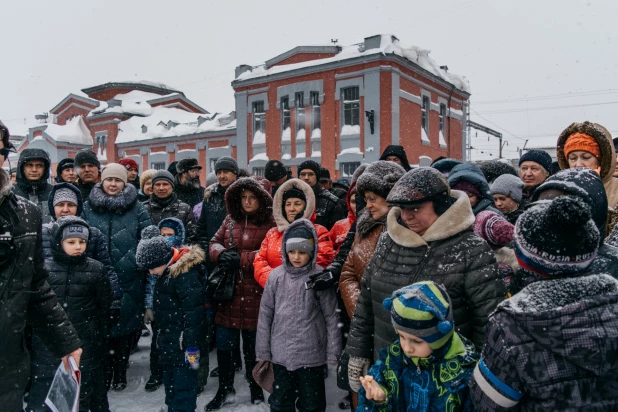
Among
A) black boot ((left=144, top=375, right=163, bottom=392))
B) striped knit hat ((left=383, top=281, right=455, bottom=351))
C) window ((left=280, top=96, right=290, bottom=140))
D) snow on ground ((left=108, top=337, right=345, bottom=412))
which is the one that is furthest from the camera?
window ((left=280, top=96, right=290, bottom=140))

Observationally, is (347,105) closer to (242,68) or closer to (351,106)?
(351,106)

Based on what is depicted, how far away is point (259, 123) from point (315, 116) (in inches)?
143

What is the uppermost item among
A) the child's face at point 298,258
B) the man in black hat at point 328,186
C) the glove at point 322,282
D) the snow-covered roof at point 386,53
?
the snow-covered roof at point 386,53

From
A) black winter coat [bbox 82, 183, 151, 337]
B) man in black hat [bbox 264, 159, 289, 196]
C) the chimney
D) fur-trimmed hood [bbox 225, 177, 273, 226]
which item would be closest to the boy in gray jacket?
fur-trimmed hood [bbox 225, 177, 273, 226]

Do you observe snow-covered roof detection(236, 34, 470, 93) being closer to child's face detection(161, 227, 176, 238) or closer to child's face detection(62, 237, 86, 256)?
child's face detection(161, 227, 176, 238)

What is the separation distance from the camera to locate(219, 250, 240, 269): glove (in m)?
4.02

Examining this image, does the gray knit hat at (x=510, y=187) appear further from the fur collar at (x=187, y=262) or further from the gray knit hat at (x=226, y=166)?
the gray knit hat at (x=226, y=166)

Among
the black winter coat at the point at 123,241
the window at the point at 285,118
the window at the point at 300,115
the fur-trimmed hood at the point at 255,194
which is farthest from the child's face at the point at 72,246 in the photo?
the window at the point at 285,118

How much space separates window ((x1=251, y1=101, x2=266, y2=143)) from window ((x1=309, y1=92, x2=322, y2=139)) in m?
3.06

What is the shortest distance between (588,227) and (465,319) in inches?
37.3

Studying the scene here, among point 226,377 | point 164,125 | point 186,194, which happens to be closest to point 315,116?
point 164,125

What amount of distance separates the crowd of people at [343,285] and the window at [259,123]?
1665cm

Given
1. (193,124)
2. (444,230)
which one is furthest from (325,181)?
(193,124)

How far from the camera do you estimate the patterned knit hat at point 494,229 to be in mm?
2752
